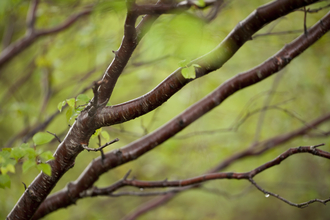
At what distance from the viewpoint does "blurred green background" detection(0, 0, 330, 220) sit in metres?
2.13

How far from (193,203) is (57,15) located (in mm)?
4895

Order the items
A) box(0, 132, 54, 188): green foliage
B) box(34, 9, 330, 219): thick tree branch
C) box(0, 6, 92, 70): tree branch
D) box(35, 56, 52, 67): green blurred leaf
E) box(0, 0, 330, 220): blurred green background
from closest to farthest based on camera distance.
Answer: box(0, 132, 54, 188): green foliage, box(34, 9, 330, 219): thick tree branch, box(0, 0, 330, 220): blurred green background, box(0, 6, 92, 70): tree branch, box(35, 56, 52, 67): green blurred leaf

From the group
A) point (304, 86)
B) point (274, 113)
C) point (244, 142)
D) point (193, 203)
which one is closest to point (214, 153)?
point (244, 142)

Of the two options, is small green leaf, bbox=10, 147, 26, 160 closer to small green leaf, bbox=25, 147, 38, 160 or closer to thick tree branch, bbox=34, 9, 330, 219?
small green leaf, bbox=25, 147, 38, 160

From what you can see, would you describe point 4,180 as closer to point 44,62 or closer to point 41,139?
point 41,139

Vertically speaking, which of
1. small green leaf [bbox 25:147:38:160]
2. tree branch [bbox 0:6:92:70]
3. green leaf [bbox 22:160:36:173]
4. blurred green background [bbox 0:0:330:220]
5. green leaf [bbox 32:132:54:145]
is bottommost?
blurred green background [bbox 0:0:330:220]

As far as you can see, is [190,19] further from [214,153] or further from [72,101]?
[214,153]

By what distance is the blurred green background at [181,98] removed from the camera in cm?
213

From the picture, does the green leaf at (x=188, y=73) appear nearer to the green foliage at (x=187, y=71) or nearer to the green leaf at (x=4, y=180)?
the green foliage at (x=187, y=71)

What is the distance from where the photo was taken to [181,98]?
11.2 ft

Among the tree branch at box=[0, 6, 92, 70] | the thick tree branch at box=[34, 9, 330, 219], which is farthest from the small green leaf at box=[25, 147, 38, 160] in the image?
the tree branch at box=[0, 6, 92, 70]

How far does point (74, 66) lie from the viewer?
4.36m

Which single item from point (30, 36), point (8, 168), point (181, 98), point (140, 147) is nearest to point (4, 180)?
point (8, 168)

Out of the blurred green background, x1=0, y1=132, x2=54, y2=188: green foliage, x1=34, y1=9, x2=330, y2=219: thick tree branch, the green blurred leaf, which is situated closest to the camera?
x1=0, y1=132, x2=54, y2=188: green foliage
